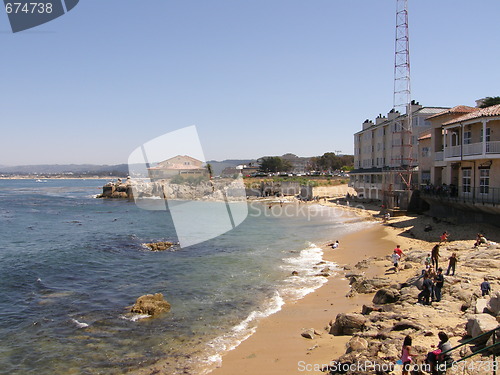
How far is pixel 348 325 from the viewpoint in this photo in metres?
12.3

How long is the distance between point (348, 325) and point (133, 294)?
10927 millimetres

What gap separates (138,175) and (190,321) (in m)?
115

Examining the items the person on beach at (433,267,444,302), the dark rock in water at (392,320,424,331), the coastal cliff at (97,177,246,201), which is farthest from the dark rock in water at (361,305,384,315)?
the coastal cliff at (97,177,246,201)

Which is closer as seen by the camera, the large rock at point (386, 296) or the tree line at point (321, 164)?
the large rock at point (386, 296)

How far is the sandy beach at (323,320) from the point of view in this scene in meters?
10.9

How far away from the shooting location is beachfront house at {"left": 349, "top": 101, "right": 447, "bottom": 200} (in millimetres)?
49781

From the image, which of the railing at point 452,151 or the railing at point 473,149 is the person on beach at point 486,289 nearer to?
the railing at point 473,149

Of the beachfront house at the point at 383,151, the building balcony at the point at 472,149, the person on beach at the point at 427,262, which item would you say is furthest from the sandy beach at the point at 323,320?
the beachfront house at the point at 383,151

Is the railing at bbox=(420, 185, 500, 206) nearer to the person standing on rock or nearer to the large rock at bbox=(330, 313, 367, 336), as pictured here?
the person standing on rock

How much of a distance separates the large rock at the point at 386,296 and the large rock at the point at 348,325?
2318 mm

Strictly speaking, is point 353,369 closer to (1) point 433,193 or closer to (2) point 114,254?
(2) point 114,254

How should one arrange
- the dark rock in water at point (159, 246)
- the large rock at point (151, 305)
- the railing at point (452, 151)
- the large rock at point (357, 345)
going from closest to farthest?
the large rock at point (357, 345), the large rock at point (151, 305), the railing at point (452, 151), the dark rock in water at point (159, 246)

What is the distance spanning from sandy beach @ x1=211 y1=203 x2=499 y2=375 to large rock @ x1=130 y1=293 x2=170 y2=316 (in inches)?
174

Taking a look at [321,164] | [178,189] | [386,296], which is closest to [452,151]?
[386,296]
